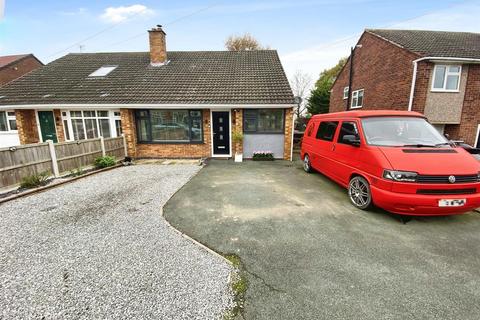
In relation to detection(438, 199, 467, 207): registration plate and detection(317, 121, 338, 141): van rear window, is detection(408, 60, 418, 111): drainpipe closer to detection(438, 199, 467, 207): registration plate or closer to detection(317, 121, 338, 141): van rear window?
detection(317, 121, 338, 141): van rear window

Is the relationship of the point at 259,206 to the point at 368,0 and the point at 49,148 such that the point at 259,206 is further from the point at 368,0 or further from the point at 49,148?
the point at 368,0

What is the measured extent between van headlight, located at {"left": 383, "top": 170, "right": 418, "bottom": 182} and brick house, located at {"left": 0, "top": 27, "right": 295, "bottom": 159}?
18.7 ft

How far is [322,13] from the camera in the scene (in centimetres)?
1002

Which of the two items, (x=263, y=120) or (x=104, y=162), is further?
(x=263, y=120)

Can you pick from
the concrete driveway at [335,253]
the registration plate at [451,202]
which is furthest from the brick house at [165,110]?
the registration plate at [451,202]

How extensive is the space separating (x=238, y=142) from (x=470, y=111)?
10.8 m

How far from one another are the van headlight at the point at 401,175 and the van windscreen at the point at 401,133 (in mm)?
741

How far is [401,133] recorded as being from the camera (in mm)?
4441

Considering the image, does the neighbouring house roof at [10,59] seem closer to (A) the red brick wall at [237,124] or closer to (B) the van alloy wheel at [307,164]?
(A) the red brick wall at [237,124]

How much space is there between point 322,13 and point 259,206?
1004 cm

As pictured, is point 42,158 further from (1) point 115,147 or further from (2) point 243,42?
(2) point 243,42

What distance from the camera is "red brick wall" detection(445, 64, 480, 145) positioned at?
32.2 feet

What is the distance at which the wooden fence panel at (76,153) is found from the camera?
6.76 m

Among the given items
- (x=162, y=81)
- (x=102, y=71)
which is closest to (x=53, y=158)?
(x=162, y=81)
